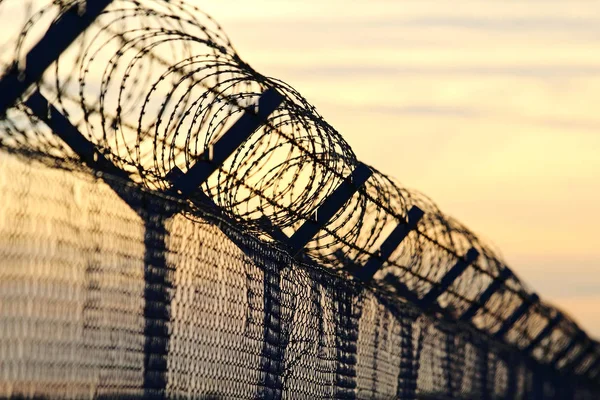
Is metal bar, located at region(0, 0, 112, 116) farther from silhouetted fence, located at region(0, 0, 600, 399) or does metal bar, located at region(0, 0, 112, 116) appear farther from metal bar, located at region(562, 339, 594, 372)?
metal bar, located at region(562, 339, 594, 372)

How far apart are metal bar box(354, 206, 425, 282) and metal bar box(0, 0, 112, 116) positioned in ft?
12.4

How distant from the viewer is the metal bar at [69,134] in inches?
232

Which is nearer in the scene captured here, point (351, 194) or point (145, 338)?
point (145, 338)

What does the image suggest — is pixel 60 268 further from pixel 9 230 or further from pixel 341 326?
pixel 341 326

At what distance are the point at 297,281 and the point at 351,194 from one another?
2.05ft

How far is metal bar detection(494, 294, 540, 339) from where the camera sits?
653 inches

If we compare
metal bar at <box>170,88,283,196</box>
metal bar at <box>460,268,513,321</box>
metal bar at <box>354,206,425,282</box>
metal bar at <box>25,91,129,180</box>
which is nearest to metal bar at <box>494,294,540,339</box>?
metal bar at <box>460,268,513,321</box>

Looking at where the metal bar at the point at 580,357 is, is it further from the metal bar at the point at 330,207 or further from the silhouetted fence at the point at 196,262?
the metal bar at the point at 330,207

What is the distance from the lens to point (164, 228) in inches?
206

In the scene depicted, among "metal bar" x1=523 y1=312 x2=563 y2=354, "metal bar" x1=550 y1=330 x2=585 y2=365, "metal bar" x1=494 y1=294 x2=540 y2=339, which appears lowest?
"metal bar" x1=494 y1=294 x2=540 y2=339

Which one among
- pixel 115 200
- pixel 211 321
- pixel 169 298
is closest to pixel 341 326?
pixel 211 321

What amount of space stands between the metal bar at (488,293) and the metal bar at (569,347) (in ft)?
23.9

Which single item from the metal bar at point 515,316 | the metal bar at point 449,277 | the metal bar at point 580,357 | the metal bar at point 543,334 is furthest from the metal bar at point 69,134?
the metal bar at point 580,357

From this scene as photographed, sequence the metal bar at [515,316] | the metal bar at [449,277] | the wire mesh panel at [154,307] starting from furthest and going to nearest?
the metal bar at [515,316] → the metal bar at [449,277] → the wire mesh panel at [154,307]
